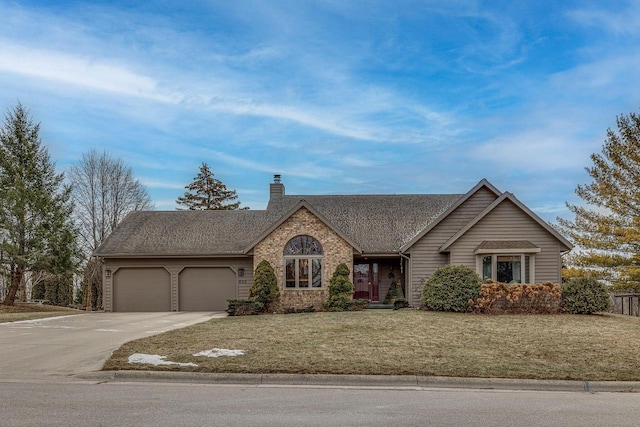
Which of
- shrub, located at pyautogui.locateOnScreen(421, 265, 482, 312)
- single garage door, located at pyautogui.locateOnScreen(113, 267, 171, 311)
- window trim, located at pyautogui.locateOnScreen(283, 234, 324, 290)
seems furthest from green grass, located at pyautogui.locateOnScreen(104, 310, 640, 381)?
single garage door, located at pyautogui.locateOnScreen(113, 267, 171, 311)

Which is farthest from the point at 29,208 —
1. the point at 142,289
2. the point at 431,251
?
the point at 431,251

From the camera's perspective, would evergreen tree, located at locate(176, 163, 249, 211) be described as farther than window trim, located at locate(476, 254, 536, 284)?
Yes

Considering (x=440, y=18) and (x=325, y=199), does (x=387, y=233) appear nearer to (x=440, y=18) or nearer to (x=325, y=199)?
(x=325, y=199)

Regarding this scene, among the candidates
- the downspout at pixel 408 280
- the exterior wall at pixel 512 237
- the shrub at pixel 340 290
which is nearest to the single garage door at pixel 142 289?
the shrub at pixel 340 290

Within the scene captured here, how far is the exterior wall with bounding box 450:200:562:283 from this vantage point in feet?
70.6

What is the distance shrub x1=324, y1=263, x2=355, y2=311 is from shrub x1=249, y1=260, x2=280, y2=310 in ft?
7.29

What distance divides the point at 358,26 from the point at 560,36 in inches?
251

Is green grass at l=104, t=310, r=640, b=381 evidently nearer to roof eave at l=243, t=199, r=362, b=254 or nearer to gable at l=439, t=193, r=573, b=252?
gable at l=439, t=193, r=573, b=252

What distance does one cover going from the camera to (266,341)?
12859 mm

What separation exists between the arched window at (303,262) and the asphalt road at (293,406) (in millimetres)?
14982

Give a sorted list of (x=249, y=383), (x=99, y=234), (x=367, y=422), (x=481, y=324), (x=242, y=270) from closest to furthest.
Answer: (x=367, y=422) < (x=249, y=383) < (x=481, y=324) < (x=242, y=270) < (x=99, y=234)

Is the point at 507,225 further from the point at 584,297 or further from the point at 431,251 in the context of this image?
the point at 584,297

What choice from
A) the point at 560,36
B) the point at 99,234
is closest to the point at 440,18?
the point at 560,36

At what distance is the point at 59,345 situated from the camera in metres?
13.2
